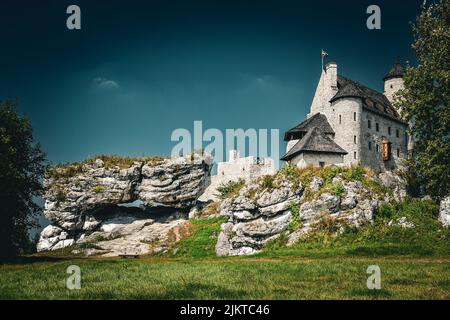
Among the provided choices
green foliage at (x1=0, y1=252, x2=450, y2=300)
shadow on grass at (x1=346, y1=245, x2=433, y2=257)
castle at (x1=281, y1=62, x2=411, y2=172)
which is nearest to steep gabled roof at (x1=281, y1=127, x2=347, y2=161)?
castle at (x1=281, y1=62, x2=411, y2=172)

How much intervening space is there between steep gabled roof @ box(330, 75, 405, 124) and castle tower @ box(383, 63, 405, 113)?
1.34m

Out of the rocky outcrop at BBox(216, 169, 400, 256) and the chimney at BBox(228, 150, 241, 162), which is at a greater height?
the chimney at BBox(228, 150, 241, 162)

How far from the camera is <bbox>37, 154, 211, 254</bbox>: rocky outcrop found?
6375 cm

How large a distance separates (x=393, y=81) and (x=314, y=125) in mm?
20684

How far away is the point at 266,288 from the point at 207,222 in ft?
142

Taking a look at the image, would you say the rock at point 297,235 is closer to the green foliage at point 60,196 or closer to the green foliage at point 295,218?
the green foliage at point 295,218

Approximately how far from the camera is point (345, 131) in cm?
5388

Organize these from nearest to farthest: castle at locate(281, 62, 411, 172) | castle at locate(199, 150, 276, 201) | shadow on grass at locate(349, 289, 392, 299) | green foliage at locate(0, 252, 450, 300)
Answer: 1. shadow on grass at locate(349, 289, 392, 299)
2. green foliage at locate(0, 252, 450, 300)
3. castle at locate(281, 62, 411, 172)
4. castle at locate(199, 150, 276, 201)

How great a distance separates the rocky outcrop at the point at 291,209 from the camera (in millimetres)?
39375

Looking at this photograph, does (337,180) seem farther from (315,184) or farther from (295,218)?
(295,218)

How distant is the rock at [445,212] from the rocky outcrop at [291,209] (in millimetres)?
5035

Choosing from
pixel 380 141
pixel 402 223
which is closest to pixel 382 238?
pixel 402 223

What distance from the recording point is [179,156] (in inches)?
2670

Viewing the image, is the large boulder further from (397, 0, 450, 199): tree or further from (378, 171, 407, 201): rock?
(378, 171, 407, 201): rock
